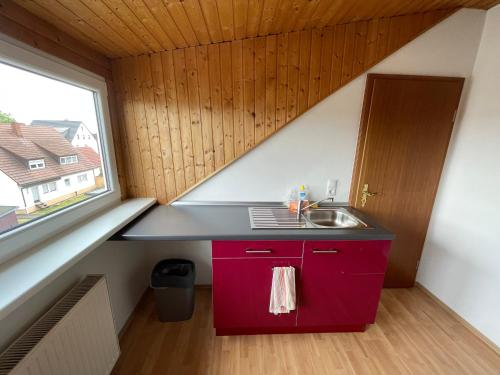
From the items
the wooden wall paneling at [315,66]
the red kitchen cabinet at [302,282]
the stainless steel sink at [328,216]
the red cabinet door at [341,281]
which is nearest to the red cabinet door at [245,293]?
the red kitchen cabinet at [302,282]

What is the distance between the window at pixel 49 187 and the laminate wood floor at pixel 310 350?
1.20 metres

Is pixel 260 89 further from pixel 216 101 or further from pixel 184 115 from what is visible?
pixel 184 115

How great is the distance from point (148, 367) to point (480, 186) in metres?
2.72

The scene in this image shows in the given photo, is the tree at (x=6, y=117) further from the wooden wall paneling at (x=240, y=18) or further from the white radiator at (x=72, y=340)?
the wooden wall paneling at (x=240, y=18)

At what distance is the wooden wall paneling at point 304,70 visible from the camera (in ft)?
5.42

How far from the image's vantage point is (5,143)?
0.92m

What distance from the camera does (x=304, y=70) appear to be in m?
1.70

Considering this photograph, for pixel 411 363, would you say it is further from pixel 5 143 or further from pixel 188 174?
pixel 5 143

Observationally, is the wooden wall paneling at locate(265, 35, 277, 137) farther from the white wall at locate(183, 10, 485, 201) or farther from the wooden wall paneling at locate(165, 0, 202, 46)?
the wooden wall paneling at locate(165, 0, 202, 46)

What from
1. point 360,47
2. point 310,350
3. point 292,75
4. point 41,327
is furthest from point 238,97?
point 310,350

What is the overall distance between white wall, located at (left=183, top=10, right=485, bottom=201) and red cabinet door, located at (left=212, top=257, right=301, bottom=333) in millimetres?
649

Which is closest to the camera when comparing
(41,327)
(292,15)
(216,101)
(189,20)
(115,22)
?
(41,327)

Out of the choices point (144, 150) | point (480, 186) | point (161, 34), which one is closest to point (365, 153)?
point (480, 186)

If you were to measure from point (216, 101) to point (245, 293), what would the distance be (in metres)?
1.47
